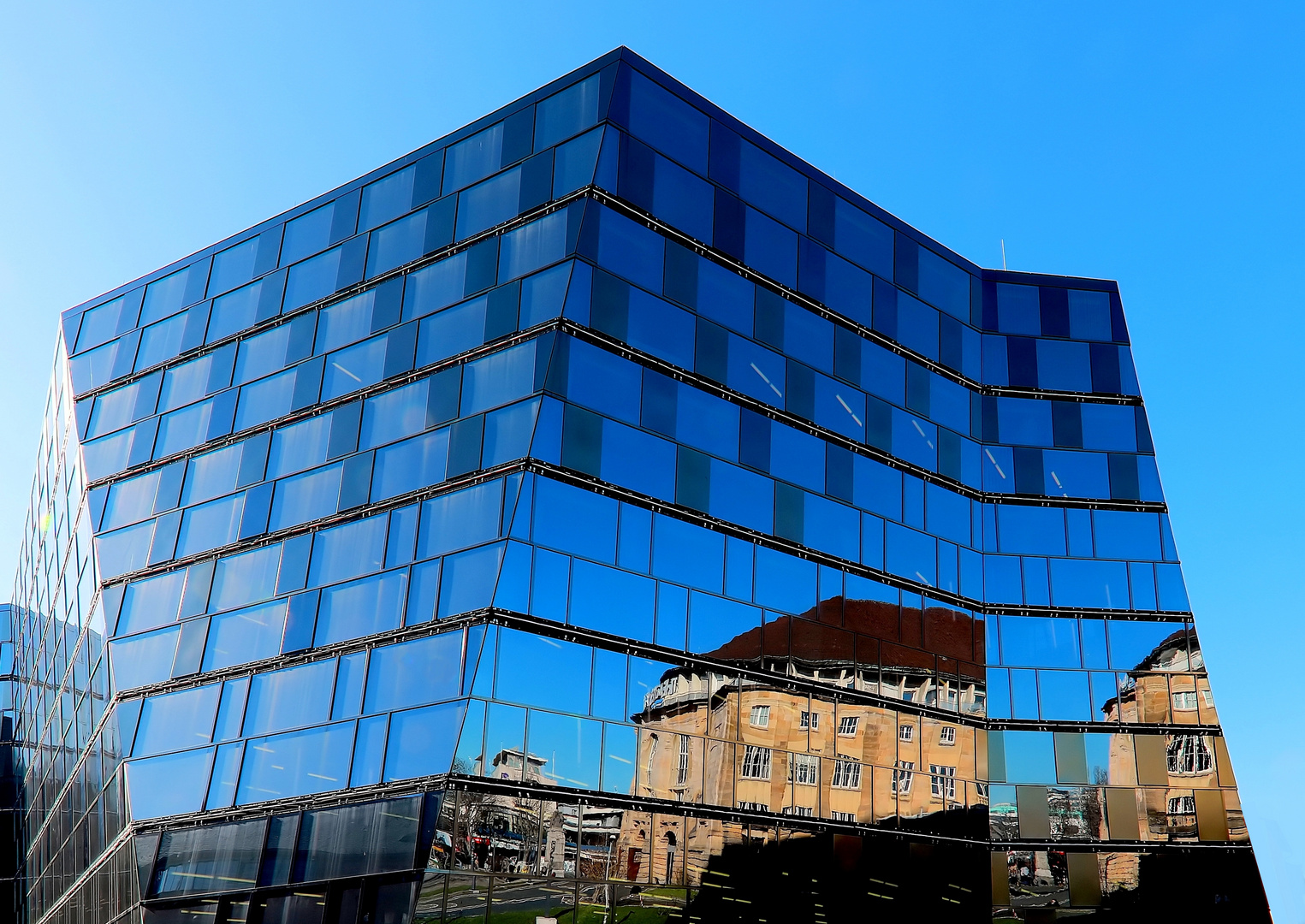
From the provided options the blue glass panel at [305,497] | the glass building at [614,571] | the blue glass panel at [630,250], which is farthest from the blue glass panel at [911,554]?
the blue glass panel at [305,497]

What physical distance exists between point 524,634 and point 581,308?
7.53 m

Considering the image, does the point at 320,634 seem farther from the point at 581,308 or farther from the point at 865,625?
the point at 865,625

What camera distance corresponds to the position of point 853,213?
35875 millimetres

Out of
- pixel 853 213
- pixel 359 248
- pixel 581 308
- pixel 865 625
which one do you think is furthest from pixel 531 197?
pixel 865 625

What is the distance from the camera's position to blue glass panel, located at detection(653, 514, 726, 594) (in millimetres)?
28812

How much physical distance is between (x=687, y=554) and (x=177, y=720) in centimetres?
1241

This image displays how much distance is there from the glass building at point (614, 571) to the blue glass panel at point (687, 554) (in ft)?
0.26

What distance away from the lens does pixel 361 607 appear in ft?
92.0

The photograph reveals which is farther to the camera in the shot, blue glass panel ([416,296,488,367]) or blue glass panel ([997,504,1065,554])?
blue glass panel ([997,504,1065,554])

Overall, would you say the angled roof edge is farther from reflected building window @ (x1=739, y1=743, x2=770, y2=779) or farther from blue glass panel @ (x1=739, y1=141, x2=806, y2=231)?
reflected building window @ (x1=739, y1=743, x2=770, y2=779)

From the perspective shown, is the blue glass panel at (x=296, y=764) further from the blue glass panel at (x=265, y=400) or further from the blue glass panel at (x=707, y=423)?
the blue glass panel at (x=707, y=423)

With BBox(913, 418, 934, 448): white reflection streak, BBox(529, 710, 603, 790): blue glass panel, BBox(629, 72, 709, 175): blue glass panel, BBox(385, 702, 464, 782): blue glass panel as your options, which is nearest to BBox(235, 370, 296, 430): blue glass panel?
BBox(385, 702, 464, 782): blue glass panel

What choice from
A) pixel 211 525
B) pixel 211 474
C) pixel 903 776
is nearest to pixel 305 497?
pixel 211 525

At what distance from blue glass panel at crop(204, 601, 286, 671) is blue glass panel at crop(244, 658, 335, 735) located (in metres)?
0.68
